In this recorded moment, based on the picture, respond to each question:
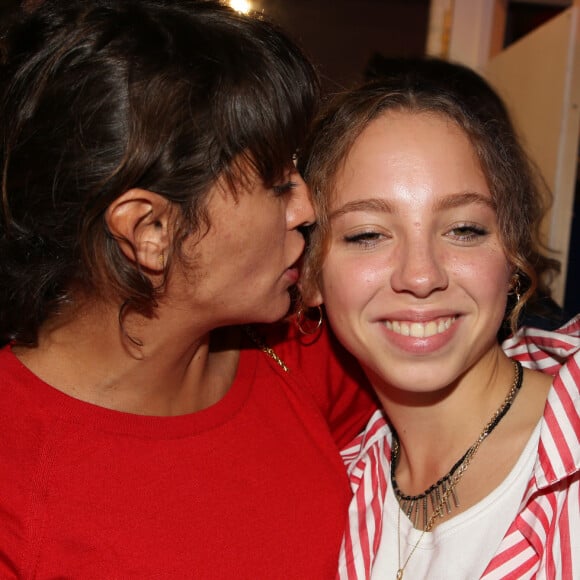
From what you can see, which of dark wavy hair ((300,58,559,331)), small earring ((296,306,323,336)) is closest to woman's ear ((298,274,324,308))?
dark wavy hair ((300,58,559,331))

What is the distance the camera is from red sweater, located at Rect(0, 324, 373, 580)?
125 cm

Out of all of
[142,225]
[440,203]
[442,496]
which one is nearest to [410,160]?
[440,203]

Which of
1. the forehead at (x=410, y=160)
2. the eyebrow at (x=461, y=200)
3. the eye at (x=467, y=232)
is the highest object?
the forehead at (x=410, y=160)

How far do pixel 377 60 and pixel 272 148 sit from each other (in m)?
1.38

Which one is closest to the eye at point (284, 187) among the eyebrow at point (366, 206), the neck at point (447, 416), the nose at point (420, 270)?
the eyebrow at point (366, 206)

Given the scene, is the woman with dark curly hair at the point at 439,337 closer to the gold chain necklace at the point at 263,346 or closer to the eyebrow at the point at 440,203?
the eyebrow at the point at 440,203

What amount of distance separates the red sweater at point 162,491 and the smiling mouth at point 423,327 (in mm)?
344

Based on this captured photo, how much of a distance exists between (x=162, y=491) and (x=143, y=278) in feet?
1.28

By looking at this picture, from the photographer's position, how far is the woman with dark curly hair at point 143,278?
48.1 inches

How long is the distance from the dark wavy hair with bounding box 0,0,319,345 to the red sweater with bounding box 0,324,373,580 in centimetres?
23

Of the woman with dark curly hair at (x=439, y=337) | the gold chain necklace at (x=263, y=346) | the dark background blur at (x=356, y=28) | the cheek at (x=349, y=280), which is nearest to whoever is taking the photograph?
the woman with dark curly hair at (x=439, y=337)

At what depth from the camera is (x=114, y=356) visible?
1.40m

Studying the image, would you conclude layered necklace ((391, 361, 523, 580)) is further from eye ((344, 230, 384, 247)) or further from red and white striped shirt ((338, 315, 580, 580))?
eye ((344, 230, 384, 247))

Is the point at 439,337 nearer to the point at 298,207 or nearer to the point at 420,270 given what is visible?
the point at 420,270
